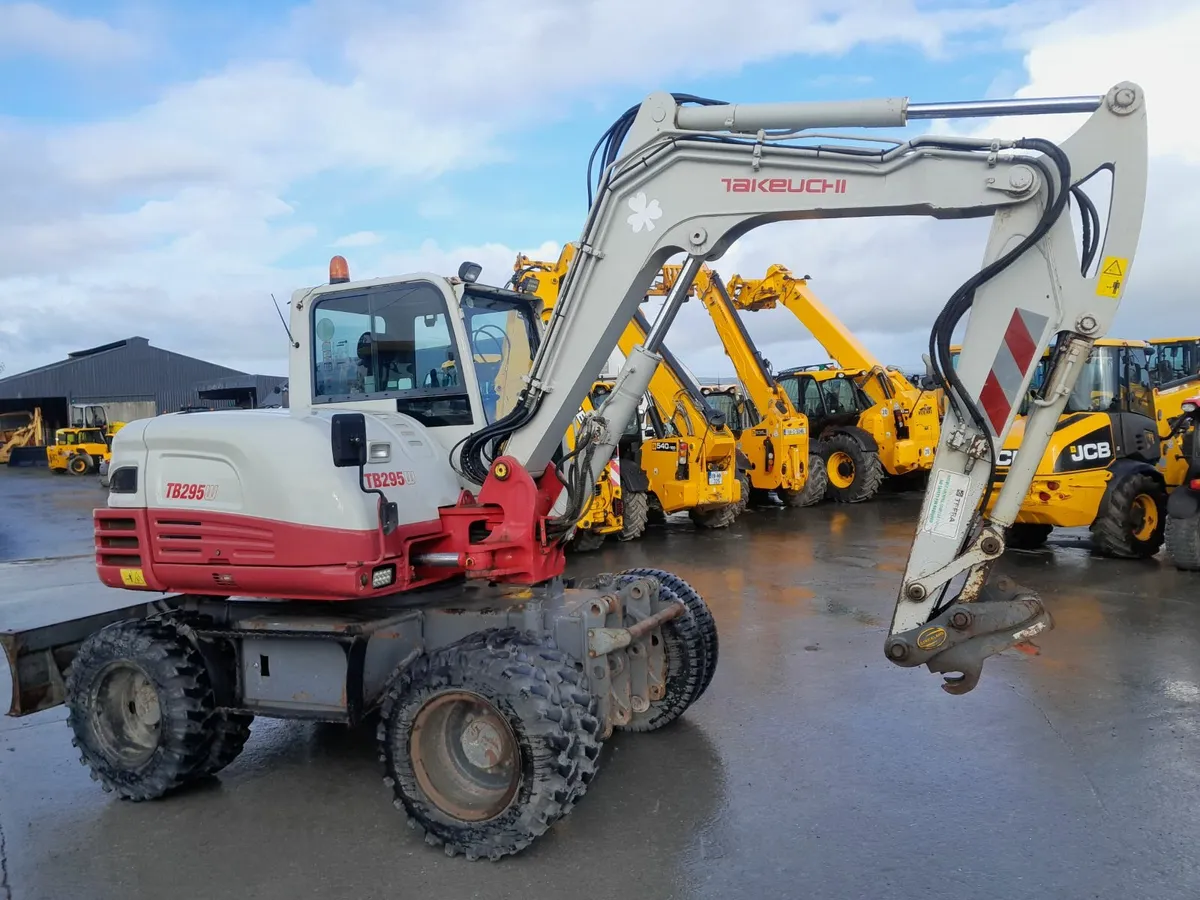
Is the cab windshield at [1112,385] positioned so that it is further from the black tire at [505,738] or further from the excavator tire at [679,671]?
the black tire at [505,738]

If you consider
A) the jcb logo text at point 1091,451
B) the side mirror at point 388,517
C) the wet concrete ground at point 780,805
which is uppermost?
the side mirror at point 388,517

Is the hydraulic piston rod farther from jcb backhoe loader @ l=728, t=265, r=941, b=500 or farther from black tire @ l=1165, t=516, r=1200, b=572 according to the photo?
jcb backhoe loader @ l=728, t=265, r=941, b=500

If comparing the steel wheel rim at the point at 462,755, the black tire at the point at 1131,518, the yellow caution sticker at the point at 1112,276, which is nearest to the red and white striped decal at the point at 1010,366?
the yellow caution sticker at the point at 1112,276

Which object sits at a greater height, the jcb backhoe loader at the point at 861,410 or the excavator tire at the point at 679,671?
the jcb backhoe loader at the point at 861,410

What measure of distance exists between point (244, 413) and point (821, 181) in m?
3.11

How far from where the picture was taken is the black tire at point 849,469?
17141mm

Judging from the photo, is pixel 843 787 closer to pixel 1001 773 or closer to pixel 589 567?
pixel 1001 773

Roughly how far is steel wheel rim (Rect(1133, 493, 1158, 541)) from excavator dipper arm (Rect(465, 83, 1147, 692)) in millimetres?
7880

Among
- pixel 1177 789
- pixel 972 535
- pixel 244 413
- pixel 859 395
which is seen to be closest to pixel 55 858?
pixel 244 413

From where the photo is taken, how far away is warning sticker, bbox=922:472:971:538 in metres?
4.10

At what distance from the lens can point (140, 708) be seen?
511cm

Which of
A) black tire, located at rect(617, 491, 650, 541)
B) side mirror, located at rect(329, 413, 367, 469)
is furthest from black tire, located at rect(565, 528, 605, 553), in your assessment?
side mirror, located at rect(329, 413, 367, 469)

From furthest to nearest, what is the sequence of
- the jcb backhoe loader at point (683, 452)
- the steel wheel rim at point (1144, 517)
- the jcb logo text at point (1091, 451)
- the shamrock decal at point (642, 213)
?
the jcb backhoe loader at point (683, 452), the steel wheel rim at point (1144, 517), the jcb logo text at point (1091, 451), the shamrock decal at point (642, 213)

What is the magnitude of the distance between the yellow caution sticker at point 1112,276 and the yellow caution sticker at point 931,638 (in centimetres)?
156
